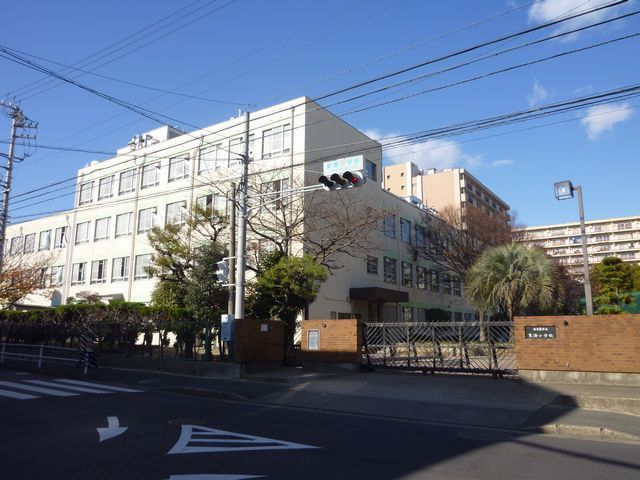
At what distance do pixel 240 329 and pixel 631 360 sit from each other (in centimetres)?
1160

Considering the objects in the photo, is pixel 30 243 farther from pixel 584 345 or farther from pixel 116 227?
pixel 584 345

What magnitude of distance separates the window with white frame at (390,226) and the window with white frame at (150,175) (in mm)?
17168

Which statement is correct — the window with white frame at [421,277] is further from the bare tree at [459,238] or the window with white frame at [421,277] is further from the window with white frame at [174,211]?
the window with white frame at [174,211]

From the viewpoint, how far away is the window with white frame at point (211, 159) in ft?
111

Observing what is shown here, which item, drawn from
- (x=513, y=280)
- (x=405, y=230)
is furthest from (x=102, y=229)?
(x=513, y=280)

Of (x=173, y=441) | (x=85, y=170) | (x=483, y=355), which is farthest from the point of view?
(x=85, y=170)

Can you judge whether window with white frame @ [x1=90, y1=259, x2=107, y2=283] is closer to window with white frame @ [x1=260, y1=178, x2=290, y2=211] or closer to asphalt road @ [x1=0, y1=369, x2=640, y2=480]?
window with white frame @ [x1=260, y1=178, x2=290, y2=211]

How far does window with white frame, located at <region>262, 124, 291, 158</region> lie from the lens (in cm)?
3141

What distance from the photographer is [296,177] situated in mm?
28031

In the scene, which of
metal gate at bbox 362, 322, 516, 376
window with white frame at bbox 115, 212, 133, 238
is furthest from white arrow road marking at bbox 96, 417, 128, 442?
window with white frame at bbox 115, 212, 133, 238

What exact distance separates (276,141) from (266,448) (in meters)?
26.1

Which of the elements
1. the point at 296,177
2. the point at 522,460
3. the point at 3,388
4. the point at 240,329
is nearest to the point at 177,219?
the point at 296,177

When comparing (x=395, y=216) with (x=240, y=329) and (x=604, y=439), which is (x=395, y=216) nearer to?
(x=240, y=329)

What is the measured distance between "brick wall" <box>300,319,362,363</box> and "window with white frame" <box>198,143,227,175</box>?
17.2 m
